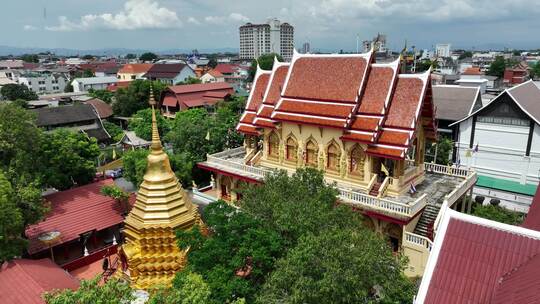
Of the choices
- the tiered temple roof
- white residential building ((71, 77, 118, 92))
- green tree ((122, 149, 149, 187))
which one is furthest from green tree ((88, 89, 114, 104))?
the tiered temple roof

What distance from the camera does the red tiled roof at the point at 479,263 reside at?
9.46 meters

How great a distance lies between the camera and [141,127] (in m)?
47.5

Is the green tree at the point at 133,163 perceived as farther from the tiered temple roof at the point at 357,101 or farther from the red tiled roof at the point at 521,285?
the red tiled roof at the point at 521,285

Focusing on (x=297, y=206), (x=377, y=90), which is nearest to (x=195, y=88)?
(x=377, y=90)

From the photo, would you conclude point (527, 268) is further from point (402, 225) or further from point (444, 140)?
point (444, 140)

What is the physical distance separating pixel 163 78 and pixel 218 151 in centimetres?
7462

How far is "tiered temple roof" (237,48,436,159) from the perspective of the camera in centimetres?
2184

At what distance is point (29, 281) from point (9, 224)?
2.56 meters

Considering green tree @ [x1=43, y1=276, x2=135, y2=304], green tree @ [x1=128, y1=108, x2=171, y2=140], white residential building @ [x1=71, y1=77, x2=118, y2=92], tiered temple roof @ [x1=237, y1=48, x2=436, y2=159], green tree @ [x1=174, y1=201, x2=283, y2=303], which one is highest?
tiered temple roof @ [x1=237, y1=48, x2=436, y2=159]

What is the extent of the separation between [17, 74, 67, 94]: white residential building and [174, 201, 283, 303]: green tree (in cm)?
10788

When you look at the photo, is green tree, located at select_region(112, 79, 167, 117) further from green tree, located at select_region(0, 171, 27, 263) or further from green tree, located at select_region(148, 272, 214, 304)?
green tree, located at select_region(148, 272, 214, 304)

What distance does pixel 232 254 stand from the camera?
12719 millimetres

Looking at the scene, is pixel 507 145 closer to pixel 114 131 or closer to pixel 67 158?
pixel 67 158

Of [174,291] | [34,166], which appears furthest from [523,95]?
[34,166]
